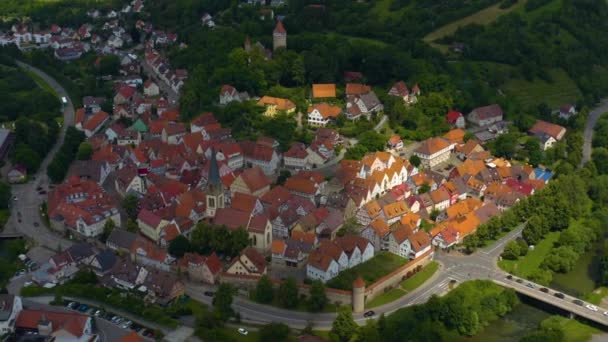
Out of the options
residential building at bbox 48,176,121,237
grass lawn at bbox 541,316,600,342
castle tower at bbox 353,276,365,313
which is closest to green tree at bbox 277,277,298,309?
castle tower at bbox 353,276,365,313

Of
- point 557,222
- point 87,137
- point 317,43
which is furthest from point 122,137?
point 557,222

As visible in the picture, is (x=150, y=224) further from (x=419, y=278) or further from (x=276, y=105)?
(x=276, y=105)

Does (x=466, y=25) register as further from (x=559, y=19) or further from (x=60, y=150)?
(x=60, y=150)

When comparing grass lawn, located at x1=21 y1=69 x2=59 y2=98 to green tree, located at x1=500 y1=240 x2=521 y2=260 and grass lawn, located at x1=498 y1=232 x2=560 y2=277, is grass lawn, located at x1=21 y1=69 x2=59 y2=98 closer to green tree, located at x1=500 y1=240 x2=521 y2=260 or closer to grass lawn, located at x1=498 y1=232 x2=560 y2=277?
green tree, located at x1=500 y1=240 x2=521 y2=260

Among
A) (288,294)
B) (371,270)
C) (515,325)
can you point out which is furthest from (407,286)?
(288,294)

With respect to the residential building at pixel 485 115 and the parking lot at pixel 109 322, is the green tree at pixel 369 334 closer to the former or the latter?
the parking lot at pixel 109 322

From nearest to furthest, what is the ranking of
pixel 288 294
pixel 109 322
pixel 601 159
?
pixel 109 322, pixel 288 294, pixel 601 159
